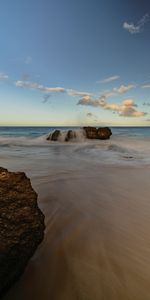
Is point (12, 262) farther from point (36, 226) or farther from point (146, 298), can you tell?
point (146, 298)

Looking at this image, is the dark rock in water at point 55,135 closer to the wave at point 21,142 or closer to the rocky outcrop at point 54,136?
the rocky outcrop at point 54,136

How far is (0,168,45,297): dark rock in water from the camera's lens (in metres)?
1.33

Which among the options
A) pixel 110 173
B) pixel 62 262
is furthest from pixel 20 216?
pixel 110 173

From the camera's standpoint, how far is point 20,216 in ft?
5.17

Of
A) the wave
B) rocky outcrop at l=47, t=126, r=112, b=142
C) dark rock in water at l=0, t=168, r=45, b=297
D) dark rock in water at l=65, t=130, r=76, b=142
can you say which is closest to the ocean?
dark rock in water at l=0, t=168, r=45, b=297

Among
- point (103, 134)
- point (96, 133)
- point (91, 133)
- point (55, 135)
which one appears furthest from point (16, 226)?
point (103, 134)

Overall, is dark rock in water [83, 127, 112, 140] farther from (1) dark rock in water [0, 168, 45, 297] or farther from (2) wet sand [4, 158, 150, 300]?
(1) dark rock in water [0, 168, 45, 297]

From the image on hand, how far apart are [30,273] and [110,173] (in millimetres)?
3487

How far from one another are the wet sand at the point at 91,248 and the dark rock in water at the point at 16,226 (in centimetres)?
23

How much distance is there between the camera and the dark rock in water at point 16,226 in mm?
1335

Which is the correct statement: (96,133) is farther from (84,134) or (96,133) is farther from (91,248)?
(91,248)

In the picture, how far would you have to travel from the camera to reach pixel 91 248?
1892 millimetres

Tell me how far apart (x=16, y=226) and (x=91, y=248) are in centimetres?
85

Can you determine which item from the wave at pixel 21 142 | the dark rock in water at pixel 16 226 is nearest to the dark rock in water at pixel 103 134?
the wave at pixel 21 142
